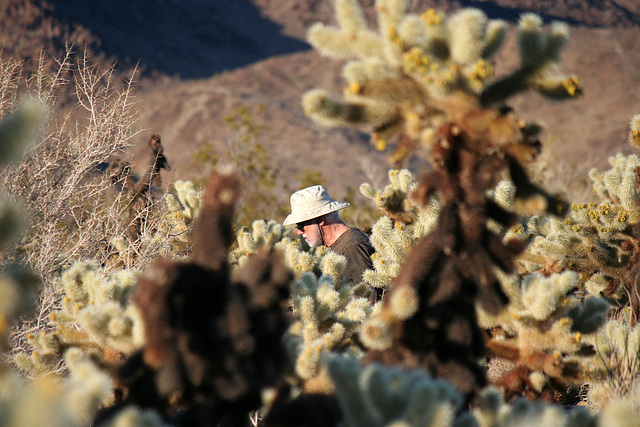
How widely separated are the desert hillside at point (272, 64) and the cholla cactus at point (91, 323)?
87.8 ft

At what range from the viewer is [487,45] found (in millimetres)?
2217

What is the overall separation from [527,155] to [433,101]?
16.8 inches

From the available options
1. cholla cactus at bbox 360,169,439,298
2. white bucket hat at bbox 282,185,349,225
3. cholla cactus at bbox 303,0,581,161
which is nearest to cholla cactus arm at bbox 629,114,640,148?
cholla cactus at bbox 360,169,439,298

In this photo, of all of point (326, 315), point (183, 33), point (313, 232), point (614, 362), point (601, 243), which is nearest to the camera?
point (614, 362)

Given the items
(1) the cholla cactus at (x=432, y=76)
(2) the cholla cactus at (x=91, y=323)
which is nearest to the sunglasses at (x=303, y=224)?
(2) the cholla cactus at (x=91, y=323)

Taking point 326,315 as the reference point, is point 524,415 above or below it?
above

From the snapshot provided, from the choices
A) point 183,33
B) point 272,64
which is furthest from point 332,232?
point 183,33

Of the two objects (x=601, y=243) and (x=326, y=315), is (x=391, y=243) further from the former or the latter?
(x=601, y=243)

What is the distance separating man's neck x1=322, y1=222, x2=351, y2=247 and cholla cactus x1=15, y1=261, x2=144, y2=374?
356 centimetres

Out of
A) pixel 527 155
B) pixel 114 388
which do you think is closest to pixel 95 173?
pixel 114 388

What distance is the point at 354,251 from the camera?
19.3ft

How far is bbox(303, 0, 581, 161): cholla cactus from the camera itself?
7.07ft

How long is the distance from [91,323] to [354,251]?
377 cm

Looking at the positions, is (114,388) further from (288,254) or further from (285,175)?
(285,175)
